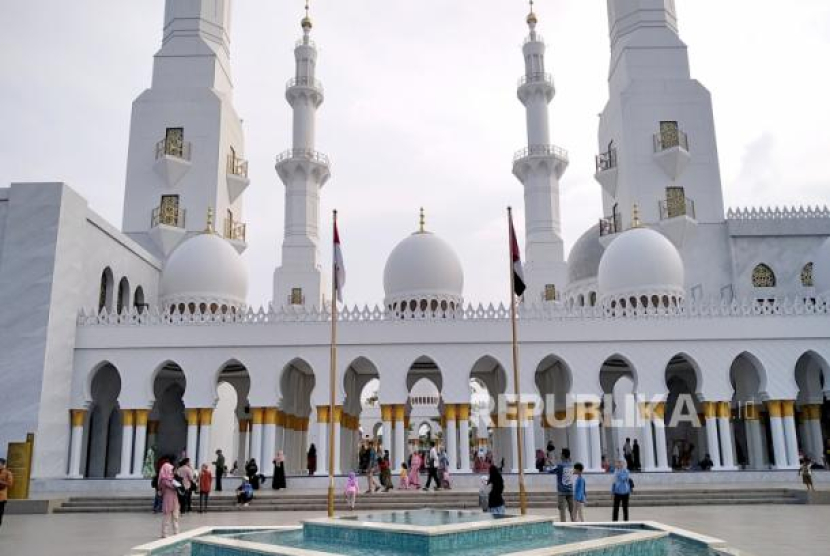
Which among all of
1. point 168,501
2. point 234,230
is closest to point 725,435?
point 168,501

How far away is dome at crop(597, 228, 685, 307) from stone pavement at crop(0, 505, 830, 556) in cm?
852

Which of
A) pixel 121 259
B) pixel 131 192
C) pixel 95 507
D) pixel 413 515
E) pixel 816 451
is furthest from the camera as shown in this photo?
pixel 131 192

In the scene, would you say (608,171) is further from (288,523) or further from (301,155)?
(288,523)

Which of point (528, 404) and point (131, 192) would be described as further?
point (131, 192)

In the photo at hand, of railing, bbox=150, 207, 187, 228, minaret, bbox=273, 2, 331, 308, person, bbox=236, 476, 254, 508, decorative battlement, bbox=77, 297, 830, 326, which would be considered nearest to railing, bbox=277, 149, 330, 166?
minaret, bbox=273, 2, 331, 308

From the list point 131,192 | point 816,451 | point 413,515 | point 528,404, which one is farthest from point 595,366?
point 131,192

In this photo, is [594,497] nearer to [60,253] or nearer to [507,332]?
[507,332]

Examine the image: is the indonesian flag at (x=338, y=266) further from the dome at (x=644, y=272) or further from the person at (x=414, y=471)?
the dome at (x=644, y=272)

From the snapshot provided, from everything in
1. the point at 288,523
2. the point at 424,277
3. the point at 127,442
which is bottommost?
the point at 288,523

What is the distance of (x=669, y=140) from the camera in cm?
2684

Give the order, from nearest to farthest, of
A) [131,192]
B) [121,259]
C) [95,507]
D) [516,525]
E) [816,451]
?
[516,525] < [95,507] < [816,451] < [121,259] < [131,192]

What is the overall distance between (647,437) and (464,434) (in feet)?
16.0

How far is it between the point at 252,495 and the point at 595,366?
32.4 ft

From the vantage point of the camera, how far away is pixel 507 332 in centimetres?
2031
